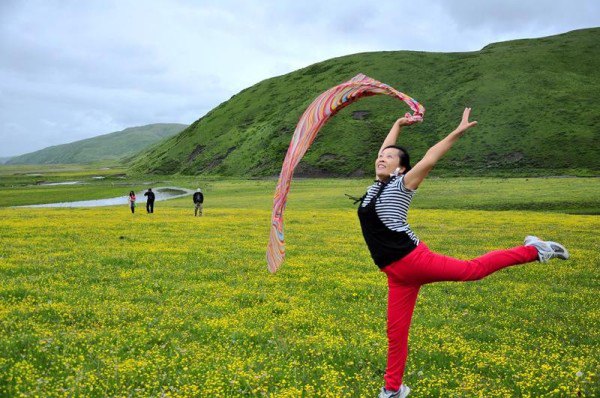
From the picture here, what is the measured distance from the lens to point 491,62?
190 metres

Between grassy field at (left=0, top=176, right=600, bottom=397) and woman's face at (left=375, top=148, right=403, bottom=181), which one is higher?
woman's face at (left=375, top=148, right=403, bottom=181)

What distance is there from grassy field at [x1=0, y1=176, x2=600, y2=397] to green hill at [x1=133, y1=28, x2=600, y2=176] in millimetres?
125076

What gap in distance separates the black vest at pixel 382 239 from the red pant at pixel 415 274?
0.35ft

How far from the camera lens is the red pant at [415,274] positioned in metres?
7.10

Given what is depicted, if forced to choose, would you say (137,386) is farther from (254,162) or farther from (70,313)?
(254,162)

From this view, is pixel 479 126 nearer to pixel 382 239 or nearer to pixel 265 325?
pixel 265 325

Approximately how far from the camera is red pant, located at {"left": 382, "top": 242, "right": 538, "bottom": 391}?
7.10 m

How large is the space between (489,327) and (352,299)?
13.9 feet

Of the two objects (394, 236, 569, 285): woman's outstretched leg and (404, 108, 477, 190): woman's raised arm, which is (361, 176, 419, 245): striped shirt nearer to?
(404, 108, 477, 190): woman's raised arm

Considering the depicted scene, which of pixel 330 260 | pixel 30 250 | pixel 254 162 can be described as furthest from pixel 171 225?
pixel 254 162

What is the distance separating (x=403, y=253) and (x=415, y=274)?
379 millimetres

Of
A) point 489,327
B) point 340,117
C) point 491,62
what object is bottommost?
point 489,327

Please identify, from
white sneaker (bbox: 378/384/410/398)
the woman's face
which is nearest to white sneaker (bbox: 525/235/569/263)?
the woman's face

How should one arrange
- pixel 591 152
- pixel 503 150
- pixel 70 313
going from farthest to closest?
pixel 503 150
pixel 591 152
pixel 70 313
